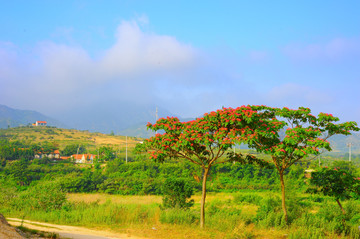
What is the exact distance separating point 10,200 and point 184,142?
12076 mm

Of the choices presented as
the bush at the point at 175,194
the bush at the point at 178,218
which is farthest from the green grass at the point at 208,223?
the bush at the point at 175,194

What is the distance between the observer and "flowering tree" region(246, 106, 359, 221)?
1050cm

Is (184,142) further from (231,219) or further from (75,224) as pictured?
(75,224)

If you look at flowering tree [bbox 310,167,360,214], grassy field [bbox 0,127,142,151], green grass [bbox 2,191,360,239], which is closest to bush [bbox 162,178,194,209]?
green grass [bbox 2,191,360,239]

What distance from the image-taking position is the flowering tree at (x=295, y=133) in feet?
34.4

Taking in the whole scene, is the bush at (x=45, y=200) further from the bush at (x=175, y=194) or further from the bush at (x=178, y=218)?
the bush at (x=178, y=218)

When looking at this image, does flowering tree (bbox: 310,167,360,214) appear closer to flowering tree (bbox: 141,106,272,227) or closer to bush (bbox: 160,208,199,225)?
flowering tree (bbox: 141,106,272,227)

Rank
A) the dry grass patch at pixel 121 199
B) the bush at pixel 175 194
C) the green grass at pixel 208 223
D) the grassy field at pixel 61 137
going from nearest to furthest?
1. the green grass at pixel 208 223
2. the bush at pixel 175 194
3. the dry grass patch at pixel 121 199
4. the grassy field at pixel 61 137

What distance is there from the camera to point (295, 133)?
1101 cm

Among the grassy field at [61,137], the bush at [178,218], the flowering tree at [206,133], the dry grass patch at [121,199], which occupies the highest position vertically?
the grassy field at [61,137]

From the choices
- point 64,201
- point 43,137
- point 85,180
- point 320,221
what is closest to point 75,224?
point 64,201

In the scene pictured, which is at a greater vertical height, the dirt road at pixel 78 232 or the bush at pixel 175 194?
the bush at pixel 175 194

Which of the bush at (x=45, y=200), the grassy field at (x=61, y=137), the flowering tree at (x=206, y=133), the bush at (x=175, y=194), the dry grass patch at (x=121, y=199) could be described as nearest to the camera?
the flowering tree at (x=206, y=133)

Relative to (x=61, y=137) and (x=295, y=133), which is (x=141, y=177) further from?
(x=61, y=137)
